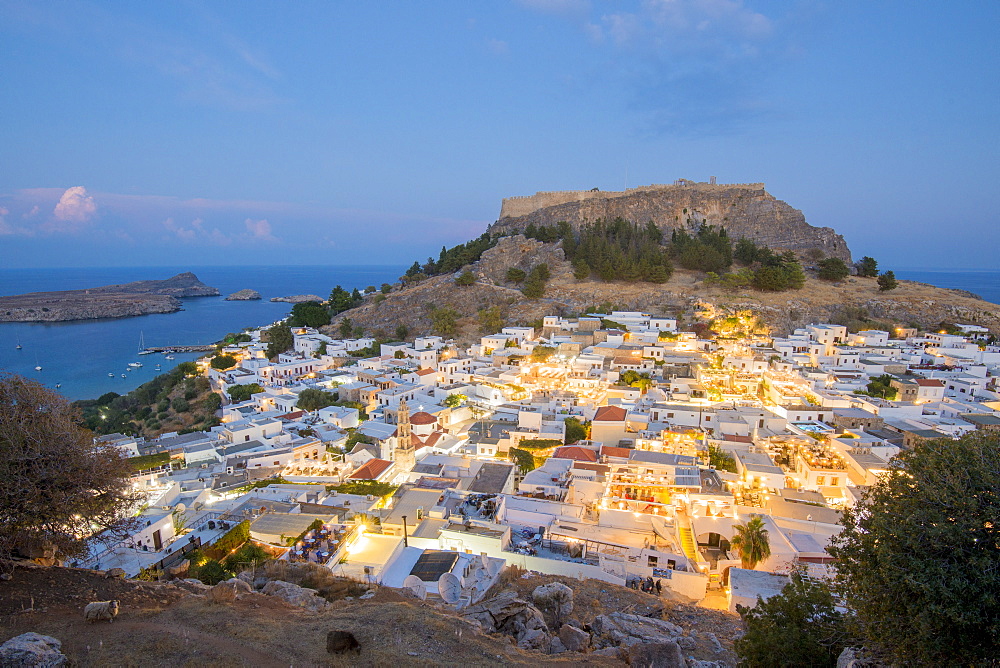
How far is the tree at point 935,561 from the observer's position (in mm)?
4125

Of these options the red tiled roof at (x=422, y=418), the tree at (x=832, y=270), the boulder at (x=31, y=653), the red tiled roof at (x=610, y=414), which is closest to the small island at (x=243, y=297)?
the red tiled roof at (x=422, y=418)

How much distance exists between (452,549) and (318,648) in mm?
4777

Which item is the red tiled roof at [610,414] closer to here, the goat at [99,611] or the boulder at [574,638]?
the boulder at [574,638]

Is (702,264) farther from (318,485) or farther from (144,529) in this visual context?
(144,529)

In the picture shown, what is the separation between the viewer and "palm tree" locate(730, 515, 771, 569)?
10.3 m

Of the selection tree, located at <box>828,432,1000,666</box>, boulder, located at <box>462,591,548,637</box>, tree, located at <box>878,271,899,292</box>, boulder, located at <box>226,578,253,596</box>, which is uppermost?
tree, located at <box>878,271,899,292</box>

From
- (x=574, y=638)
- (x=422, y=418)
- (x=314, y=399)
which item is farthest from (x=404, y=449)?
(x=574, y=638)

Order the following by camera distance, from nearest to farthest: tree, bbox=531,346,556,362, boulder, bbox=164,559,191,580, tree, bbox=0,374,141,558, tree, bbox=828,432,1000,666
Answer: tree, bbox=828,432,1000,666, tree, bbox=0,374,141,558, boulder, bbox=164,559,191,580, tree, bbox=531,346,556,362

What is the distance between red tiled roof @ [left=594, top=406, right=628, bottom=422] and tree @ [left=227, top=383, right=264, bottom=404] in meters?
16.4

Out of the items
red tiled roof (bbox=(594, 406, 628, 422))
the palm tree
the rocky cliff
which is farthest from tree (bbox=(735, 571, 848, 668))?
the rocky cliff

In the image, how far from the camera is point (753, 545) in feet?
33.9

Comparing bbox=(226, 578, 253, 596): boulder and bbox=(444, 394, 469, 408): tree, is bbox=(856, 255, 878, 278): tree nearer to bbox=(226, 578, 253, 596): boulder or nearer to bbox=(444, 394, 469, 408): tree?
bbox=(444, 394, 469, 408): tree

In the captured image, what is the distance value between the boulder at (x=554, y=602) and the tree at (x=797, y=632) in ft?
7.44

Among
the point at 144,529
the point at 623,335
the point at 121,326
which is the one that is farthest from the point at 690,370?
the point at 121,326
